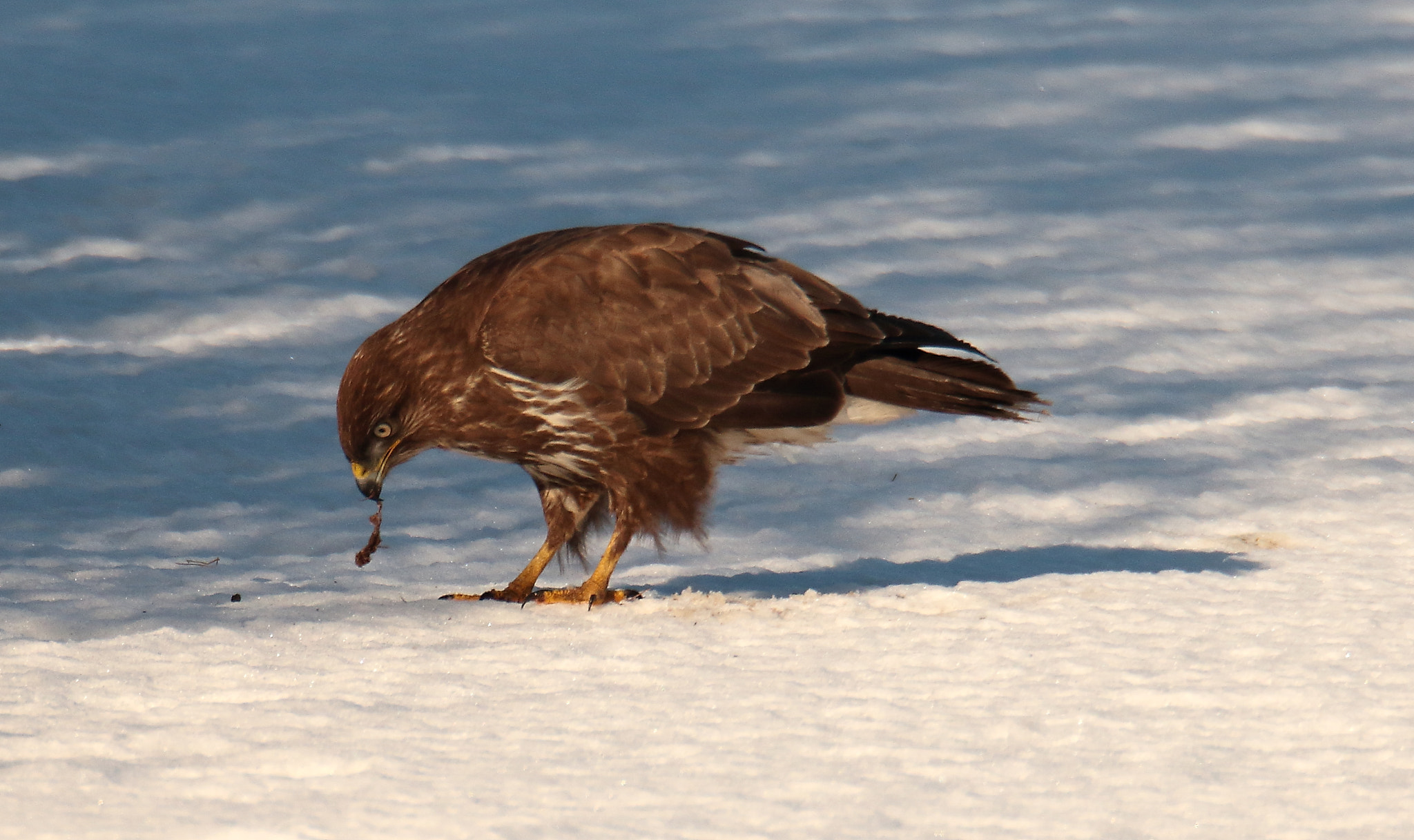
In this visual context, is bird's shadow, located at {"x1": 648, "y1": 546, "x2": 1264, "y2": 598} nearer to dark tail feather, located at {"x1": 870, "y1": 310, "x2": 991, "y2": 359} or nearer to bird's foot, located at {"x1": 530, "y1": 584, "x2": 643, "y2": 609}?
bird's foot, located at {"x1": 530, "y1": 584, "x2": 643, "y2": 609}

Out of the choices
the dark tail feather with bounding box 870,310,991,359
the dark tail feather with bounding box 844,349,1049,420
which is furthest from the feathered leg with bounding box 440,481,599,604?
the dark tail feather with bounding box 870,310,991,359

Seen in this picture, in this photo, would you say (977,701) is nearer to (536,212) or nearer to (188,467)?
(188,467)

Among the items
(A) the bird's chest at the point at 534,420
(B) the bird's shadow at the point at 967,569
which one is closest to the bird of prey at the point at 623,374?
(A) the bird's chest at the point at 534,420

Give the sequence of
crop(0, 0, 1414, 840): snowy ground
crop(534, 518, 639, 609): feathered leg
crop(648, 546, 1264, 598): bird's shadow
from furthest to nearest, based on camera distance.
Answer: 1. crop(648, 546, 1264, 598): bird's shadow
2. crop(534, 518, 639, 609): feathered leg
3. crop(0, 0, 1414, 840): snowy ground

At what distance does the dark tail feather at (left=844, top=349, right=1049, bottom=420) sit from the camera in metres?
5.42

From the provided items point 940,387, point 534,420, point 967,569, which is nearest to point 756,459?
point 967,569

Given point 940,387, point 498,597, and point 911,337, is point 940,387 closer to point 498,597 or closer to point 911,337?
point 911,337

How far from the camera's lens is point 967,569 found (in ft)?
18.8

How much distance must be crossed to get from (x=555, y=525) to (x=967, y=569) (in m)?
1.34

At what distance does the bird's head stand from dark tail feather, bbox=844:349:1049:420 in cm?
136

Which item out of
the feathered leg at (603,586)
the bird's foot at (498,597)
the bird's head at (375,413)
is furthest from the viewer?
the bird's foot at (498,597)

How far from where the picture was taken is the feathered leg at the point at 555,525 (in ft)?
18.1

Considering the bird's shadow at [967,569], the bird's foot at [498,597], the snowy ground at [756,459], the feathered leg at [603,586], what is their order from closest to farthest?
the snowy ground at [756,459], the feathered leg at [603,586], the bird's foot at [498,597], the bird's shadow at [967,569]

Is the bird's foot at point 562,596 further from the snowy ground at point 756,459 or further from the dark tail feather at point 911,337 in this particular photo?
the dark tail feather at point 911,337
